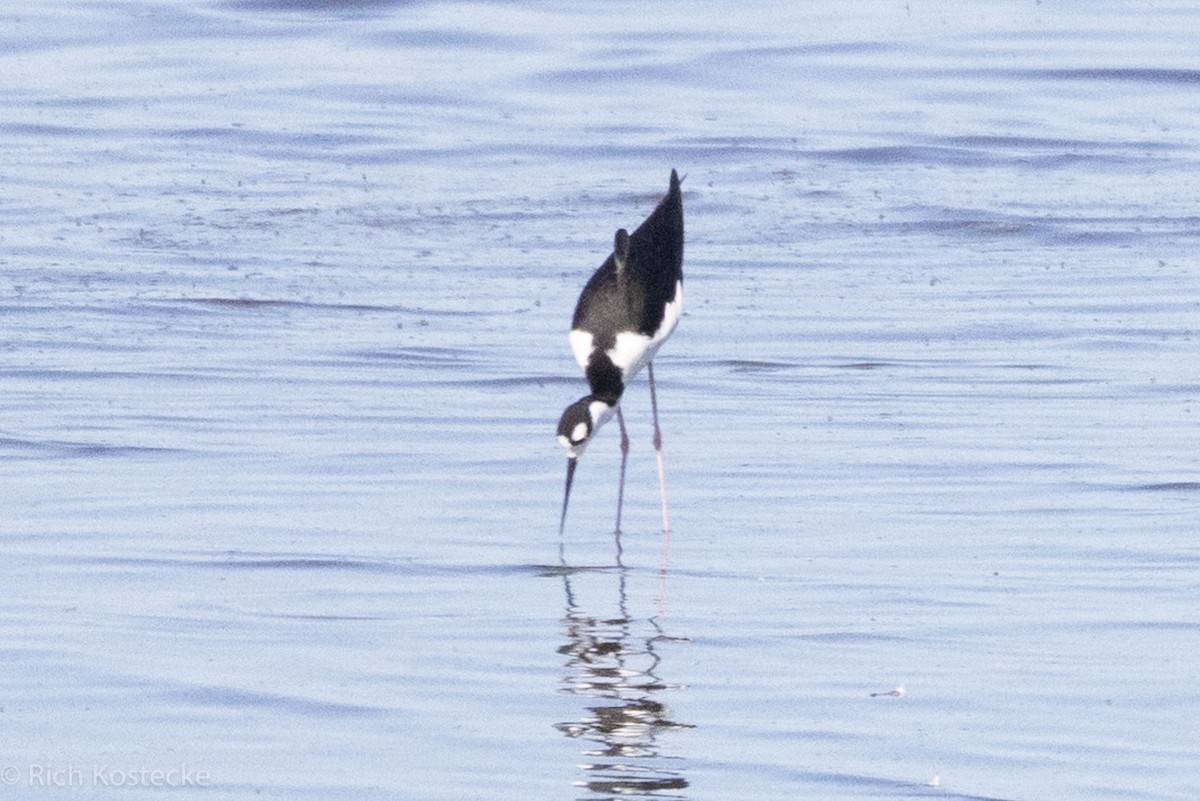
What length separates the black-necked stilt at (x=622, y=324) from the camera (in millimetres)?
8719

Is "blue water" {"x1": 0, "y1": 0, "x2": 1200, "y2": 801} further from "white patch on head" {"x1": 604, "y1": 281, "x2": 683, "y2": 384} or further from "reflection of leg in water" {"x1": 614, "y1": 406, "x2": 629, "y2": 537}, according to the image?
"white patch on head" {"x1": 604, "y1": 281, "x2": 683, "y2": 384}

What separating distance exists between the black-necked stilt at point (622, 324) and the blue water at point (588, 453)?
281 millimetres

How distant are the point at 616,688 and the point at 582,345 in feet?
10.1

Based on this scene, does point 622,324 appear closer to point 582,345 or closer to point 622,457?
point 582,345

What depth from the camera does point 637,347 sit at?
354 inches

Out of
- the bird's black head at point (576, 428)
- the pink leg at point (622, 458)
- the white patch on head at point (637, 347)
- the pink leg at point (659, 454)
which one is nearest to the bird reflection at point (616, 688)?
the pink leg at point (659, 454)

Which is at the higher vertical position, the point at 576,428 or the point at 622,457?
the point at 576,428

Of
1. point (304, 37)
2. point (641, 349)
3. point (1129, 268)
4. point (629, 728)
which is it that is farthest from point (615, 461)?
point (304, 37)

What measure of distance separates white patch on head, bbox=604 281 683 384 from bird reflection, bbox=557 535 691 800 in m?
1.54

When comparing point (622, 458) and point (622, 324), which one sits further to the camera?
point (622, 324)

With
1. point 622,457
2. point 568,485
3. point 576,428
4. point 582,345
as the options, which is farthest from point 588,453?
point 568,485

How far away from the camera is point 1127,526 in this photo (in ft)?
25.0

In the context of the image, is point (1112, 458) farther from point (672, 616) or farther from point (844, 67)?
Result: point (844, 67)

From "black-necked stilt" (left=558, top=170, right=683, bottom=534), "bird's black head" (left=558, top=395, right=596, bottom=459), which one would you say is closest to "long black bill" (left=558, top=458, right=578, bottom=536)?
"bird's black head" (left=558, top=395, right=596, bottom=459)
